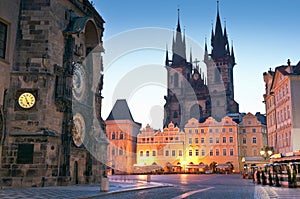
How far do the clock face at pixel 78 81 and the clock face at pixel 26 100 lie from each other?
12.0 ft

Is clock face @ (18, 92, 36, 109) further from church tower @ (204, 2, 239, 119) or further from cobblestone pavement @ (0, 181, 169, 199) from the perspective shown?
church tower @ (204, 2, 239, 119)

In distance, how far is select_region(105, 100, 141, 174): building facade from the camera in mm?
76062

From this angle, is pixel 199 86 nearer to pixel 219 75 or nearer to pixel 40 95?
pixel 219 75

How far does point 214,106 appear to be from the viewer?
8625 cm

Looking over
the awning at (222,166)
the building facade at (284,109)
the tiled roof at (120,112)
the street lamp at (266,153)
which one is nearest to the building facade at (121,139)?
the tiled roof at (120,112)

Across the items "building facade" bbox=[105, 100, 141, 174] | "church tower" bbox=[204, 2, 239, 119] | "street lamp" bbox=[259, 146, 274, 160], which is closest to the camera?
"street lamp" bbox=[259, 146, 274, 160]

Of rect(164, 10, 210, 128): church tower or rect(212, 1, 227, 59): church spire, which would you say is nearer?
rect(164, 10, 210, 128): church tower

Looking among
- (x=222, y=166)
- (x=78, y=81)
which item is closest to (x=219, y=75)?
(x=222, y=166)

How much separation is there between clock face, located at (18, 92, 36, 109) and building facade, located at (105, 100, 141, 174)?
56303mm

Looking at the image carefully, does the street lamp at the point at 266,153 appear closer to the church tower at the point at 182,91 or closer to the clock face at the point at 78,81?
the clock face at the point at 78,81

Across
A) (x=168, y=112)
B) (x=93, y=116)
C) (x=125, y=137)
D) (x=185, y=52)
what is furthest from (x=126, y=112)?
(x=93, y=116)

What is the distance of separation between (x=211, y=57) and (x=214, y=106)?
16644 millimetres

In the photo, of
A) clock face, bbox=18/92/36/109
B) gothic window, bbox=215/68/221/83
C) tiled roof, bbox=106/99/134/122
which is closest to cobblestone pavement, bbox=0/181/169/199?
clock face, bbox=18/92/36/109

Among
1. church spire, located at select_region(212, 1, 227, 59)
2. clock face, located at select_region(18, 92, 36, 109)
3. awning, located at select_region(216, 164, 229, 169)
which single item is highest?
church spire, located at select_region(212, 1, 227, 59)
